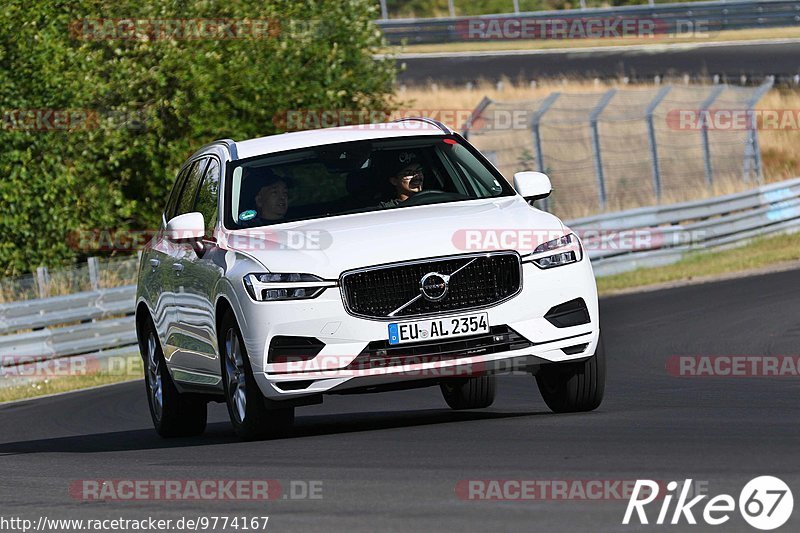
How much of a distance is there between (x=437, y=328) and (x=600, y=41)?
4774cm

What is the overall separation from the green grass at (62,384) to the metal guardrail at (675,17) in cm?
2968

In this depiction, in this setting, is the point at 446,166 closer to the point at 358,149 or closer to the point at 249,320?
the point at 358,149

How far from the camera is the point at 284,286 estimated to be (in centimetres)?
961

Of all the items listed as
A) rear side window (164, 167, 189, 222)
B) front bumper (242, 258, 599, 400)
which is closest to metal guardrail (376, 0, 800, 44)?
rear side window (164, 167, 189, 222)

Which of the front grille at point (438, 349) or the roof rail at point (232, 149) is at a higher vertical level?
the roof rail at point (232, 149)

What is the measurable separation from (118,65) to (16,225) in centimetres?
365

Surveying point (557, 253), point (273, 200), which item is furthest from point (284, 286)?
point (557, 253)

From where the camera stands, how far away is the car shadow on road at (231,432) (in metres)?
10.9

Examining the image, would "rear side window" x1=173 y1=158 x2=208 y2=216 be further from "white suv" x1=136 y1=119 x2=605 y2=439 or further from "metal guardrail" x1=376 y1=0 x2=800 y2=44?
"metal guardrail" x1=376 y1=0 x2=800 y2=44

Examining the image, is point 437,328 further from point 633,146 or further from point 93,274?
point 633,146

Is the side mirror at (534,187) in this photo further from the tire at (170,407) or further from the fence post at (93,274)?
the fence post at (93,274)

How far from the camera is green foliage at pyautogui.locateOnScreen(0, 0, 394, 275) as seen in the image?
2612 centimetres

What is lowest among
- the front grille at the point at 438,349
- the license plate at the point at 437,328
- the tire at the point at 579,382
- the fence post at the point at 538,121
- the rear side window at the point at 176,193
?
the fence post at the point at 538,121

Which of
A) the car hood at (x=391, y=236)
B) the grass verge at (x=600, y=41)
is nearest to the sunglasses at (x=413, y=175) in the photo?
the car hood at (x=391, y=236)
